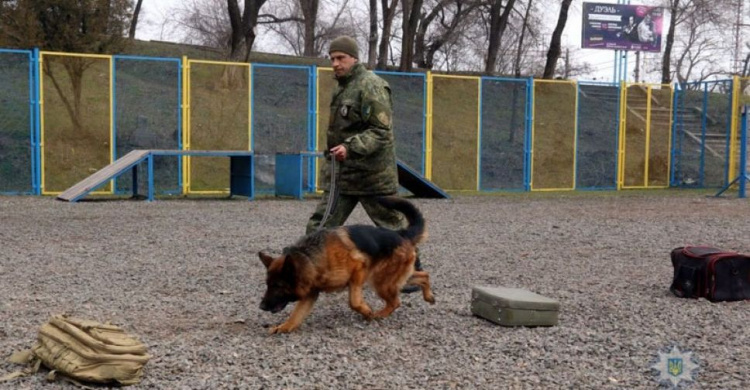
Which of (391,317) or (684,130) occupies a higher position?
(684,130)

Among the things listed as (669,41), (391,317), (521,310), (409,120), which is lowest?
(391,317)

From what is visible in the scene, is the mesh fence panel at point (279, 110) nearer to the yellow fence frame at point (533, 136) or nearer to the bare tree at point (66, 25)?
the bare tree at point (66, 25)

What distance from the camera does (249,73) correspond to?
56.9 feet

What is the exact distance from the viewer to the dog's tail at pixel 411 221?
5.49 meters

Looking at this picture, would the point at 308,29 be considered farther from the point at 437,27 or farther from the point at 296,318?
the point at 296,318

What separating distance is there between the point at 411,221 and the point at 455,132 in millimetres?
14114

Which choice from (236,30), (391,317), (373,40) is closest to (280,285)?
(391,317)

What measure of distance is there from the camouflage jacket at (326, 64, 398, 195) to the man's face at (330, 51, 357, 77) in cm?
4

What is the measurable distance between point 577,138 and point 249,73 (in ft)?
26.7

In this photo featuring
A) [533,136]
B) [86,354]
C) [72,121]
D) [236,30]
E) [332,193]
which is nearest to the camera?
[86,354]

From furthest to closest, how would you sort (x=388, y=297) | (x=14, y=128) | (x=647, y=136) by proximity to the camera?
(x=647, y=136) → (x=14, y=128) → (x=388, y=297)

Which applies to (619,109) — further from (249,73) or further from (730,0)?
(730,0)

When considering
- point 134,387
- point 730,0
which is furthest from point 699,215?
point 730,0

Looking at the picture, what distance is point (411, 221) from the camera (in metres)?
5.60
